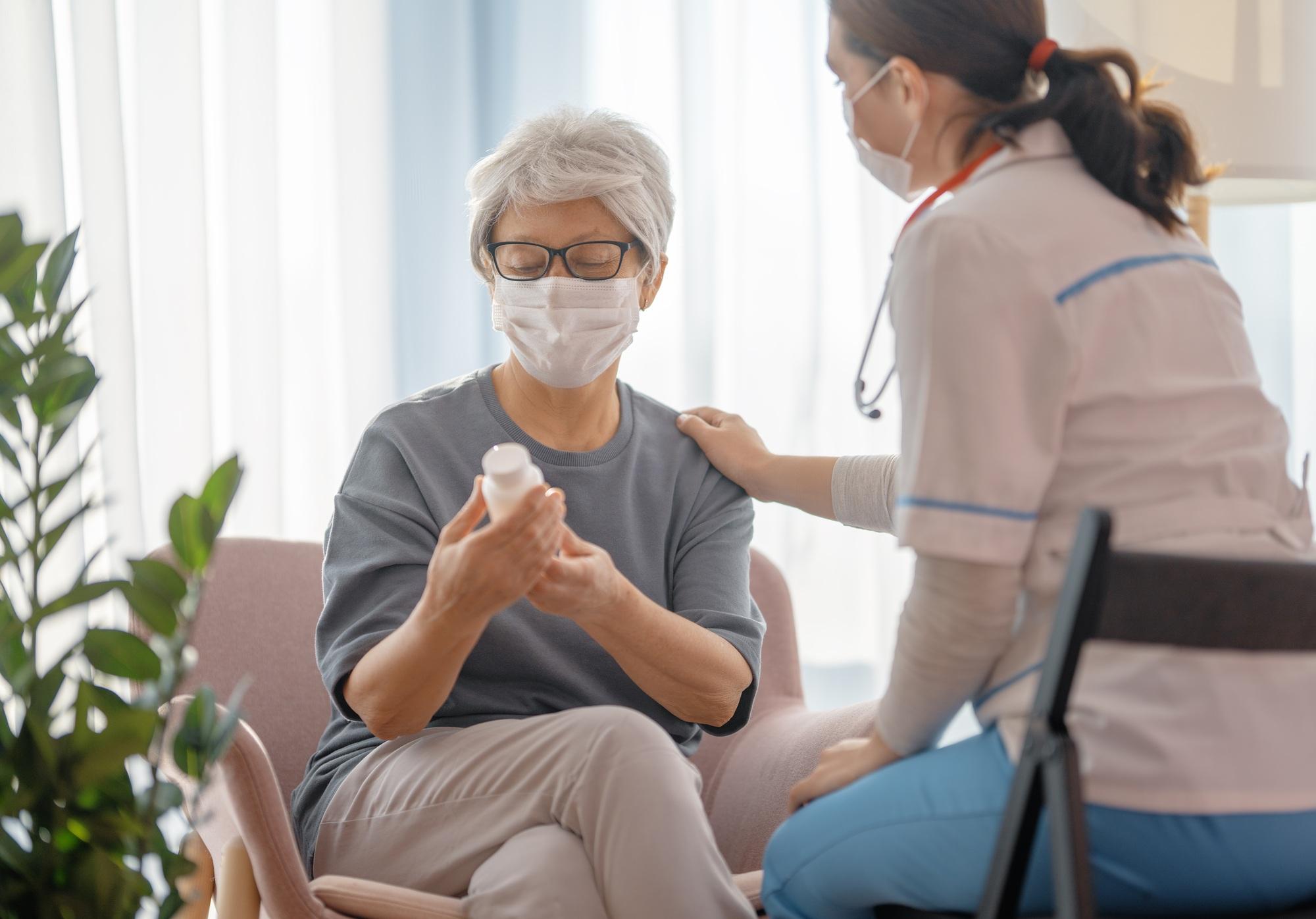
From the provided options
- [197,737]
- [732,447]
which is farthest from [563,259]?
[197,737]

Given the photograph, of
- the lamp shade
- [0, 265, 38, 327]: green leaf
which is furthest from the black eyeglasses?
the lamp shade

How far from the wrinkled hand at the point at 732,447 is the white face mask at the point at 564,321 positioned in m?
0.19

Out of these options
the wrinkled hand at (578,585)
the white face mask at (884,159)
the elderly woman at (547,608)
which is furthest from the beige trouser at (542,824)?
the white face mask at (884,159)

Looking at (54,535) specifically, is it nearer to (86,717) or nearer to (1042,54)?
(86,717)

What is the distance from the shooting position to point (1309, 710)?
2.99ft

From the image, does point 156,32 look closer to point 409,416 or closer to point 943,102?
point 409,416

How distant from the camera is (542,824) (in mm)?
1248

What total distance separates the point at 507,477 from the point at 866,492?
588 mm

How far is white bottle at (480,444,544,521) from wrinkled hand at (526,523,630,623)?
0.30ft

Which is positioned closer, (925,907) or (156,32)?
(925,907)

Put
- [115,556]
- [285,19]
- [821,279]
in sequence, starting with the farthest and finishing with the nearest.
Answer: [821,279], [285,19], [115,556]

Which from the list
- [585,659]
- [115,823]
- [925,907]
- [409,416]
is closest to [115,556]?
[409,416]

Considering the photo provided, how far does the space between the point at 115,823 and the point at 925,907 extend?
621 millimetres

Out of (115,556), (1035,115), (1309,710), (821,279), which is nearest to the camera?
(1309,710)
